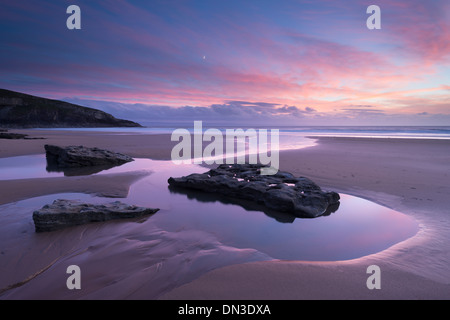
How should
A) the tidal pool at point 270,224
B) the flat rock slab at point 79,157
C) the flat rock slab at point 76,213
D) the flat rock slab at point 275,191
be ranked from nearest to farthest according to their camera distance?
the tidal pool at point 270,224 → the flat rock slab at point 76,213 → the flat rock slab at point 275,191 → the flat rock slab at point 79,157

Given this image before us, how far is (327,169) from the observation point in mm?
9766

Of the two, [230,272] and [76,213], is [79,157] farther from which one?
[230,272]

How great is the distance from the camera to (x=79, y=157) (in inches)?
Result: 408

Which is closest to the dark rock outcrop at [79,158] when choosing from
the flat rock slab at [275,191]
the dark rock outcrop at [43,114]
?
the flat rock slab at [275,191]

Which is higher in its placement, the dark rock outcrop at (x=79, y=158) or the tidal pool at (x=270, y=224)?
the dark rock outcrop at (x=79, y=158)

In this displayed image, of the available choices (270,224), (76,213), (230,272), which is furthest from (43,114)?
(230,272)

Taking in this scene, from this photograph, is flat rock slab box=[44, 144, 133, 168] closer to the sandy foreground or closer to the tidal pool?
the tidal pool

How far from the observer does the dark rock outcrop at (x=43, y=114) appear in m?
56.2

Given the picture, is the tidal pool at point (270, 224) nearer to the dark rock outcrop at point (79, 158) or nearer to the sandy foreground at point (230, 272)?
the sandy foreground at point (230, 272)

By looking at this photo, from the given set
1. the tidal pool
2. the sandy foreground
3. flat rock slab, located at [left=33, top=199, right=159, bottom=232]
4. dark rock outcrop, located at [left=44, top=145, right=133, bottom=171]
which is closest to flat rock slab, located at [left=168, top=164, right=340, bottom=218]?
the tidal pool

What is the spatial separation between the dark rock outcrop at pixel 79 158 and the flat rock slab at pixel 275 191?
5218 mm

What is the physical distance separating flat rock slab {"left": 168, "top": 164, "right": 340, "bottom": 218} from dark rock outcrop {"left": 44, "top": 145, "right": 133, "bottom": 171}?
5.22 meters

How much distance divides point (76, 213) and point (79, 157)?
24.0 ft
